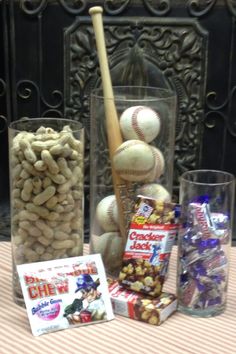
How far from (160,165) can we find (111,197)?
9 cm

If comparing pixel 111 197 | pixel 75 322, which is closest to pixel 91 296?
pixel 75 322

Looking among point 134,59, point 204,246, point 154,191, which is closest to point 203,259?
point 204,246

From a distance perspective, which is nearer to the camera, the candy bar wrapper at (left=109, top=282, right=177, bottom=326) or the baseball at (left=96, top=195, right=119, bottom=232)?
the candy bar wrapper at (left=109, top=282, right=177, bottom=326)

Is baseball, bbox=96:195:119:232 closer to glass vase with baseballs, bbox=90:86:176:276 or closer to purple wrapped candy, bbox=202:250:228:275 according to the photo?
glass vase with baseballs, bbox=90:86:176:276

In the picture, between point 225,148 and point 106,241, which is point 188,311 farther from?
point 225,148

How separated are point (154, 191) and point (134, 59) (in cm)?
96

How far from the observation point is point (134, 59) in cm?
173

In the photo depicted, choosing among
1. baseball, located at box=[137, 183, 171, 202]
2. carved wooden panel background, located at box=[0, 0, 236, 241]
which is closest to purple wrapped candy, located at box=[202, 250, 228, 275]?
baseball, located at box=[137, 183, 171, 202]

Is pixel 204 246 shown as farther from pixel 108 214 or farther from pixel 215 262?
pixel 108 214

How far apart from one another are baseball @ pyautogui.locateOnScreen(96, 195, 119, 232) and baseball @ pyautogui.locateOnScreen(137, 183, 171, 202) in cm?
5

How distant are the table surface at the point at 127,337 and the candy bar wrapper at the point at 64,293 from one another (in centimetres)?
1

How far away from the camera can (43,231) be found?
2.51 ft

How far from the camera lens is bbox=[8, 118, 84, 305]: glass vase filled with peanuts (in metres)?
0.75

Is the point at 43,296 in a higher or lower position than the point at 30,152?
lower
